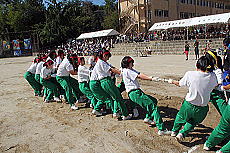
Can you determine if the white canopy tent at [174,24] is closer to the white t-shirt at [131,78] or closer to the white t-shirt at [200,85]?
the white t-shirt at [131,78]

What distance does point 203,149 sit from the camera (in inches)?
147

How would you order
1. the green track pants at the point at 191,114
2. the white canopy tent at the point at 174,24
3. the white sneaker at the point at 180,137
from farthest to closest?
the white canopy tent at the point at 174,24, the white sneaker at the point at 180,137, the green track pants at the point at 191,114

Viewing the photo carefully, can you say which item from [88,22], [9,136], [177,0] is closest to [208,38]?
[177,0]

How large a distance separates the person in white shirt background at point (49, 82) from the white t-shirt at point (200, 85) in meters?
5.10

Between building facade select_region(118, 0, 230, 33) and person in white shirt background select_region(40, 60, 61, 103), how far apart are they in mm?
32996

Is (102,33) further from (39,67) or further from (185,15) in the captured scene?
(39,67)

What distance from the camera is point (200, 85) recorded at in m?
3.62

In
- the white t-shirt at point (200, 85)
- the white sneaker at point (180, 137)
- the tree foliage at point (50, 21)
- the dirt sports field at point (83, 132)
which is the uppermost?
the tree foliage at point (50, 21)

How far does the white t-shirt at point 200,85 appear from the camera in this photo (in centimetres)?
360

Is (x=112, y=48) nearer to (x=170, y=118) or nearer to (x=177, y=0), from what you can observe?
(x=177, y=0)

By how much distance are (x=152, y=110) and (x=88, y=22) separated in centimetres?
4449

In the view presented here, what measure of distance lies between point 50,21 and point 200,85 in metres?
44.1

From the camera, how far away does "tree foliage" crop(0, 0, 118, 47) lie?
43.3m

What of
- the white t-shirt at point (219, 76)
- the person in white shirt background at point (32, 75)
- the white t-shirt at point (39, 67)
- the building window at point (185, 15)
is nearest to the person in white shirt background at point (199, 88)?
the white t-shirt at point (219, 76)
